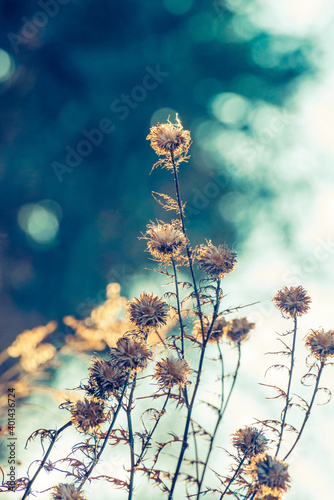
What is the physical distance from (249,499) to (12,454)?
1.49 meters

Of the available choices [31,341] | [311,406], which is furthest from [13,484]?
[31,341]

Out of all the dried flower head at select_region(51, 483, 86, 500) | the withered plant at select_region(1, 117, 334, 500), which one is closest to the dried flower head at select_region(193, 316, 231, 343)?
the withered plant at select_region(1, 117, 334, 500)

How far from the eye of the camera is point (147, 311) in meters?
1.48

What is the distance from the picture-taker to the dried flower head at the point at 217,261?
1.56m

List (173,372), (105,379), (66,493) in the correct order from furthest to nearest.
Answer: (173,372) < (105,379) < (66,493)

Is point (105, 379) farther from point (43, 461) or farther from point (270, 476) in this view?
point (270, 476)

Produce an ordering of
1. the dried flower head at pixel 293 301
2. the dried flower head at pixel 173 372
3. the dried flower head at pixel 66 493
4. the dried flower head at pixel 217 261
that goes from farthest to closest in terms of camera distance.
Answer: the dried flower head at pixel 293 301 → the dried flower head at pixel 217 261 → the dried flower head at pixel 173 372 → the dried flower head at pixel 66 493

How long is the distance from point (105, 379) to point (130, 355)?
13 cm

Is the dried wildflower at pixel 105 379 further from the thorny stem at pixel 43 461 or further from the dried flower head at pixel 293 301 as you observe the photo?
the dried flower head at pixel 293 301

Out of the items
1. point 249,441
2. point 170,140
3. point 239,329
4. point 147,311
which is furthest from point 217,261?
point 249,441

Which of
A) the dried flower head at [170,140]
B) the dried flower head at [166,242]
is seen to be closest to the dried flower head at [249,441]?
the dried flower head at [166,242]

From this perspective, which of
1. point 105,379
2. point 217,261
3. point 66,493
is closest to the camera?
point 66,493

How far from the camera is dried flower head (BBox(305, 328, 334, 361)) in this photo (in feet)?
5.35

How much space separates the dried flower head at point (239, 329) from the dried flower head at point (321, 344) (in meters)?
0.32
